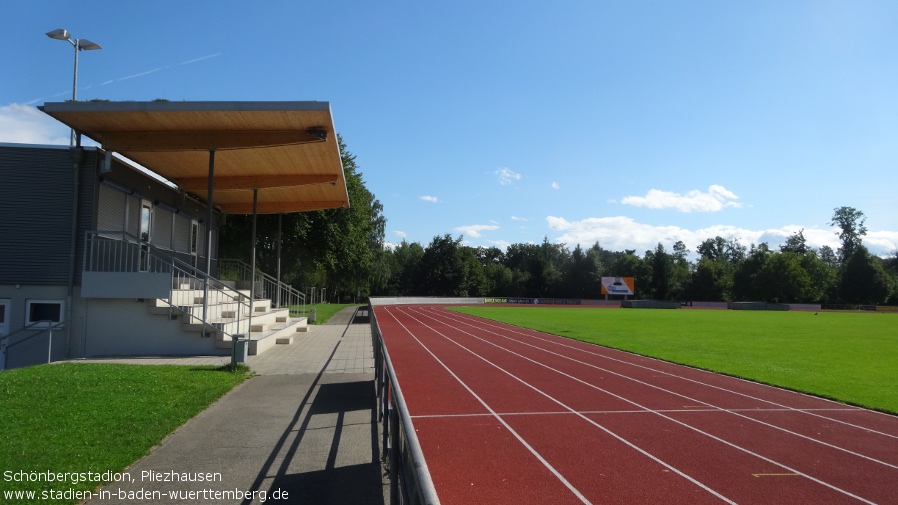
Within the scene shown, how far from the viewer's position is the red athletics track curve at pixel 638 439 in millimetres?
5641

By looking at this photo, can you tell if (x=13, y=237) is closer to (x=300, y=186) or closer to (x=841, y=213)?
(x=300, y=186)

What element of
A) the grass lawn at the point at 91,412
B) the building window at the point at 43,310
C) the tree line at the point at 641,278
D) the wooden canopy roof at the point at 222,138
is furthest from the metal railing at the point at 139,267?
the tree line at the point at 641,278

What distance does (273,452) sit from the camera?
626 centimetres

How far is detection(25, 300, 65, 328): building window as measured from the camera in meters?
14.0

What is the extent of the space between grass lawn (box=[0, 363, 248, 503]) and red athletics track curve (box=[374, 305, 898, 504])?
124 inches

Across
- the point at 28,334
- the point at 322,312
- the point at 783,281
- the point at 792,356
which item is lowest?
the point at 792,356

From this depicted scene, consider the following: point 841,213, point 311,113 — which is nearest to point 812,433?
point 311,113

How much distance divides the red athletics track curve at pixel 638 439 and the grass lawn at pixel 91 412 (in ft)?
10.4

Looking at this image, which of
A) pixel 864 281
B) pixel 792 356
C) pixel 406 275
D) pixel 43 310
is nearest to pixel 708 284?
pixel 864 281

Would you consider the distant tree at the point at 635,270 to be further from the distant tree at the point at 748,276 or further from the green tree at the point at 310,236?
the green tree at the point at 310,236

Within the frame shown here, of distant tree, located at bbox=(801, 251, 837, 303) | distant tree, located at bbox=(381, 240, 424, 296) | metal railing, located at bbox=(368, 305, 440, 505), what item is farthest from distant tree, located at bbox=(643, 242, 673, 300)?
metal railing, located at bbox=(368, 305, 440, 505)

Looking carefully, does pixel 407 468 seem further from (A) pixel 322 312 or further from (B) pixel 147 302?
(A) pixel 322 312

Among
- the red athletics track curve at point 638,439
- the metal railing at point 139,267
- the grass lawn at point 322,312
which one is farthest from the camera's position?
the grass lawn at point 322,312

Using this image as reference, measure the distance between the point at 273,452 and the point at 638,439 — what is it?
4493mm
